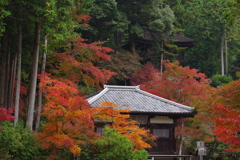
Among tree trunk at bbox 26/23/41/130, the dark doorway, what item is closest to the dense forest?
tree trunk at bbox 26/23/41/130

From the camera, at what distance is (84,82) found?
18.3m

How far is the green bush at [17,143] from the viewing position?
1156 cm

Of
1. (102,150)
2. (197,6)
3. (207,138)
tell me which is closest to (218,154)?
(207,138)

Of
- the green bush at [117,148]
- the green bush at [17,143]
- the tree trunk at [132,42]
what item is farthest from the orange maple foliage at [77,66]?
the tree trunk at [132,42]

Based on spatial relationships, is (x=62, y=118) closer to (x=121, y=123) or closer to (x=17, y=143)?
(x=17, y=143)

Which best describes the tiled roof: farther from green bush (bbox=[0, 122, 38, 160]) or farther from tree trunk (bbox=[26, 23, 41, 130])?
green bush (bbox=[0, 122, 38, 160])

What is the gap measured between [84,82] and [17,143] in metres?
7.20

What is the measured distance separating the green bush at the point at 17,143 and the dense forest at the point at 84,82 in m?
0.03

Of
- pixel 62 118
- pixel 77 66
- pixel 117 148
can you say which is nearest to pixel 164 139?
pixel 77 66

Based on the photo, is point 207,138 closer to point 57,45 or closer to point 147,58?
point 57,45

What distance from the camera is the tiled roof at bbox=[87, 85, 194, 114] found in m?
16.1

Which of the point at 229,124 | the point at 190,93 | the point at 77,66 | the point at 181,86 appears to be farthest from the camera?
the point at 181,86

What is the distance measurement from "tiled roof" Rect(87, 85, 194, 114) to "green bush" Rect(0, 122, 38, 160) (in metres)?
4.36

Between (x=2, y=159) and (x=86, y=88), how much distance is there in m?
13.0
